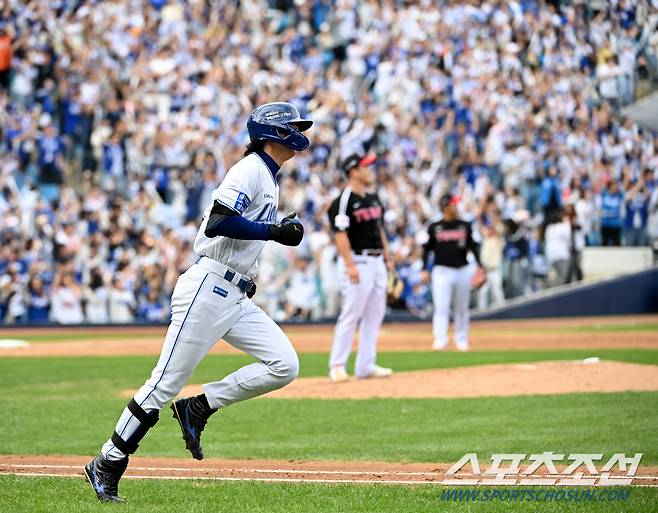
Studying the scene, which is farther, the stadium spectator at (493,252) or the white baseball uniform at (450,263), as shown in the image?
the stadium spectator at (493,252)

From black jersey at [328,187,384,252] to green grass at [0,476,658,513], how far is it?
6.19 meters

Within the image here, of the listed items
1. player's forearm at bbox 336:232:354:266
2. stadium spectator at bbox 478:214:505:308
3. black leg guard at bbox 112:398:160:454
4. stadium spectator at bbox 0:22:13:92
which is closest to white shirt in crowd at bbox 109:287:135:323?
stadium spectator at bbox 0:22:13:92

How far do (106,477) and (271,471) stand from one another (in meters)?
1.50

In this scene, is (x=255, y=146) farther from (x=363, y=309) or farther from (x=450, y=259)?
(x=450, y=259)

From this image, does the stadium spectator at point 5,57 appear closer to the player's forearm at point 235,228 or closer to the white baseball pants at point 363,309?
the white baseball pants at point 363,309

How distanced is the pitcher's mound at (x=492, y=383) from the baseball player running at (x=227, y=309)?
16.9 ft

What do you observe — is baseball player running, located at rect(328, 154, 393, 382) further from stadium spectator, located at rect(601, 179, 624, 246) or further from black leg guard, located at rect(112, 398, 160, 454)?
stadium spectator, located at rect(601, 179, 624, 246)

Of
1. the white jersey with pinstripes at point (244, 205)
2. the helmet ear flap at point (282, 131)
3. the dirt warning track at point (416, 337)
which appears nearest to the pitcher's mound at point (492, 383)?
the dirt warning track at point (416, 337)

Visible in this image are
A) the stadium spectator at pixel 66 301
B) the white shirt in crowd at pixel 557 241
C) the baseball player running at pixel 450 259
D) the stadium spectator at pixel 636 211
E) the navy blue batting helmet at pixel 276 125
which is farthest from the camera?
the stadium spectator at pixel 636 211

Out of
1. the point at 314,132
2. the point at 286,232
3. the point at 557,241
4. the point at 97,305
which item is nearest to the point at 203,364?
the point at 97,305

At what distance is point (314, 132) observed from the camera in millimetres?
26812

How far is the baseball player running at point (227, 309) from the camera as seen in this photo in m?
6.61

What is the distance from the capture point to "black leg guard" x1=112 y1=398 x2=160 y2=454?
664 cm

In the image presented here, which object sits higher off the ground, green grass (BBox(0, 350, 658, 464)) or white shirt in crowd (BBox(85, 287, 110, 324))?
green grass (BBox(0, 350, 658, 464))
